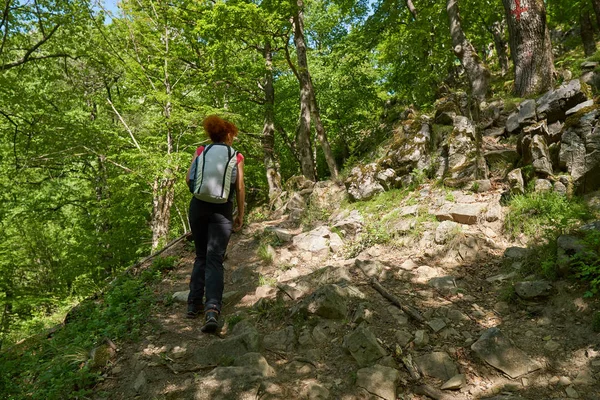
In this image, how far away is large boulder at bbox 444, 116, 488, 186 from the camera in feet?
19.3

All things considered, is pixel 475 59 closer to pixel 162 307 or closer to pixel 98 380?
pixel 162 307

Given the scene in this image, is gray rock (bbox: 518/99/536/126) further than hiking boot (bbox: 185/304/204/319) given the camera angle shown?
Yes

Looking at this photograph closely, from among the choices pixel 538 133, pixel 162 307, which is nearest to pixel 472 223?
pixel 538 133

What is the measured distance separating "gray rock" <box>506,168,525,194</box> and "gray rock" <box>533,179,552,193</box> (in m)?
0.18

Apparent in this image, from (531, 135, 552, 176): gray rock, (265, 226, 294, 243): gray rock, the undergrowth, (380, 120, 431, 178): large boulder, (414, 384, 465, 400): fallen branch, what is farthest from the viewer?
(380, 120, 431, 178): large boulder

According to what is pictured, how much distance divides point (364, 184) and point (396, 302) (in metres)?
4.21

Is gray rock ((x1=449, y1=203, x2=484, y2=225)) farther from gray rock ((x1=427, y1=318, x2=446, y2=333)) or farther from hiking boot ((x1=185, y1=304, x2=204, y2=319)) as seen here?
hiking boot ((x1=185, y1=304, x2=204, y2=319))

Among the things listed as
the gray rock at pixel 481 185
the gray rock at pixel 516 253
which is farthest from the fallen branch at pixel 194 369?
the gray rock at pixel 481 185

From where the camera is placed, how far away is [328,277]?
14.9 ft

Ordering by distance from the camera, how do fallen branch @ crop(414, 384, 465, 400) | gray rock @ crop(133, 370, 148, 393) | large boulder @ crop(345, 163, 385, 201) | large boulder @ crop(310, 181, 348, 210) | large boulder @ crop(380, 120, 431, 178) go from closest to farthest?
fallen branch @ crop(414, 384, 465, 400) → gray rock @ crop(133, 370, 148, 393) → large boulder @ crop(380, 120, 431, 178) → large boulder @ crop(345, 163, 385, 201) → large boulder @ crop(310, 181, 348, 210)

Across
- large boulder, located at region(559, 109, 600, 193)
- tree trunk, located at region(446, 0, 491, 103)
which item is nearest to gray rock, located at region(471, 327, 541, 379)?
large boulder, located at region(559, 109, 600, 193)

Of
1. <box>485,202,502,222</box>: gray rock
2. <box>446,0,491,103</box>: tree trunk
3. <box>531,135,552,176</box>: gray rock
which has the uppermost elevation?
<box>446,0,491,103</box>: tree trunk

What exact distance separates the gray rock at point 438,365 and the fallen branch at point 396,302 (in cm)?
52

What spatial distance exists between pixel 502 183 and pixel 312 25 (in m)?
14.6
